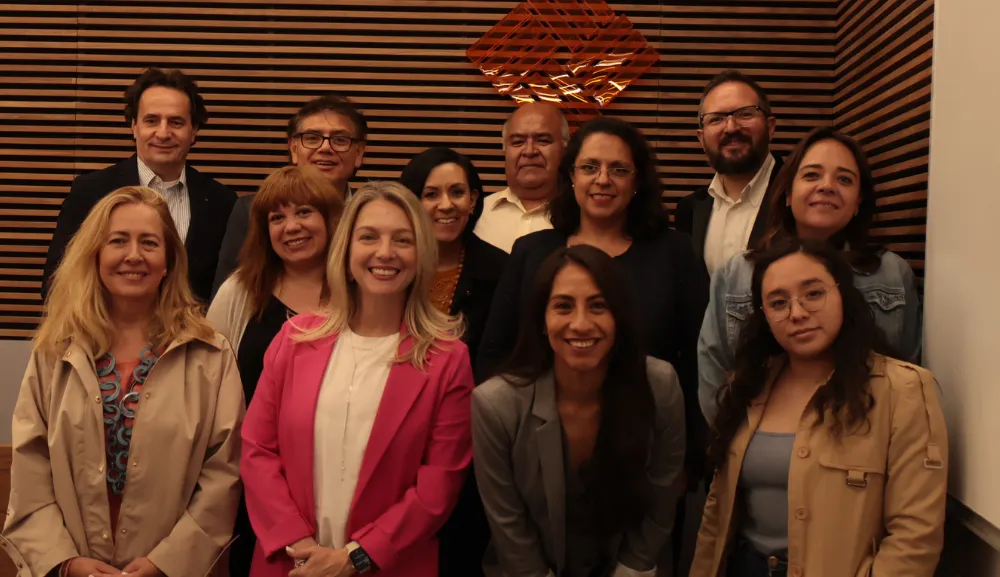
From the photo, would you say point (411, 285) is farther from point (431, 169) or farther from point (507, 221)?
point (507, 221)

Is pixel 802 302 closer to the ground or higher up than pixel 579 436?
higher up

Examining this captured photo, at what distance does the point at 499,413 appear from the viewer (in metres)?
2.71

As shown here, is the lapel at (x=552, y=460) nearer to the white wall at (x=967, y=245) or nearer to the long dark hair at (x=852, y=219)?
the long dark hair at (x=852, y=219)

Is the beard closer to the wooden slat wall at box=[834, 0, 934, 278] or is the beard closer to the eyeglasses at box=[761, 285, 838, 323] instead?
the wooden slat wall at box=[834, 0, 934, 278]

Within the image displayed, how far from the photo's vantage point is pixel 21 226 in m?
5.47

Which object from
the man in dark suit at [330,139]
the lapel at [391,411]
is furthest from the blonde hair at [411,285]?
the man in dark suit at [330,139]

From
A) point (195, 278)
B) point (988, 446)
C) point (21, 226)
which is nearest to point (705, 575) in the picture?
point (988, 446)

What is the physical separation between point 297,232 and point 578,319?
115 cm

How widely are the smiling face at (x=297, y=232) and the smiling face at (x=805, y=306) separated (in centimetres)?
153

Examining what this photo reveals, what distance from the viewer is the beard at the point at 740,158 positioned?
3826 mm

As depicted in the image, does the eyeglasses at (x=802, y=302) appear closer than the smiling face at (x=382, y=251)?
Yes

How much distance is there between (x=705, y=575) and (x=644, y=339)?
750 millimetres

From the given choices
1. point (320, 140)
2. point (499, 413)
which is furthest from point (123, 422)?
point (320, 140)

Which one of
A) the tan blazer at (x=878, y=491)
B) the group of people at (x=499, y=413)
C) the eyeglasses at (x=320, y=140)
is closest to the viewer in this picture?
the tan blazer at (x=878, y=491)
